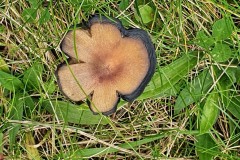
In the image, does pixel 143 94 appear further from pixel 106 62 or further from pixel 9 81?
pixel 9 81

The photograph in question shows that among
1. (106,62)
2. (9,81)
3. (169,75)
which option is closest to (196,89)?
(169,75)

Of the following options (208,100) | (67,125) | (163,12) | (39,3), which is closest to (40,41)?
(39,3)

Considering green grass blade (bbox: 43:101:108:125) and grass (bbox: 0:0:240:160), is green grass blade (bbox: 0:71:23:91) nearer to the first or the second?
grass (bbox: 0:0:240:160)

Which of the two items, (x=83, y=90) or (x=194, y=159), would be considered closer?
(x=83, y=90)

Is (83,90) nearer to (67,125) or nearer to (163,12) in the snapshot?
(67,125)

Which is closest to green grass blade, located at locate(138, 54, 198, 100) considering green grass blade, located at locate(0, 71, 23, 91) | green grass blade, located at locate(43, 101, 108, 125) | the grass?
the grass
